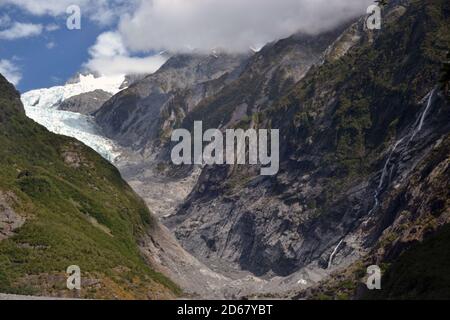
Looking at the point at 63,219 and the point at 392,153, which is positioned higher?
the point at 392,153

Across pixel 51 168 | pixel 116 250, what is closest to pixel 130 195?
pixel 51 168
